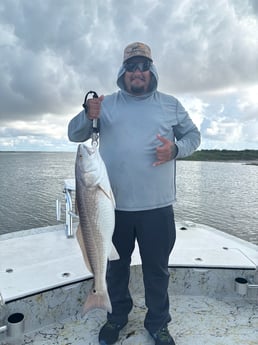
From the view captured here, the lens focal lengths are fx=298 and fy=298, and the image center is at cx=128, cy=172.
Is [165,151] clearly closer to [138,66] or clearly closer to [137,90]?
[137,90]

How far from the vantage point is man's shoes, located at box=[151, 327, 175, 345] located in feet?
8.91

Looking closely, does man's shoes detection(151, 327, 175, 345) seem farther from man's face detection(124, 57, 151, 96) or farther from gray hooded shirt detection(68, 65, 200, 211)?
man's face detection(124, 57, 151, 96)

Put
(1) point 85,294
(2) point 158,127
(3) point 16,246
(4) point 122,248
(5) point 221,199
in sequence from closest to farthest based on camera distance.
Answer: (2) point 158,127, (4) point 122,248, (1) point 85,294, (3) point 16,246, (5) point 221,199

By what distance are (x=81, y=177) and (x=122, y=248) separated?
0.96 meters

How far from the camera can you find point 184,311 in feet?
11.1

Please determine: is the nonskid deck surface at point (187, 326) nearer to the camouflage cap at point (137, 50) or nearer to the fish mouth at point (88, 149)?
the fish mouth at point (88, 149)

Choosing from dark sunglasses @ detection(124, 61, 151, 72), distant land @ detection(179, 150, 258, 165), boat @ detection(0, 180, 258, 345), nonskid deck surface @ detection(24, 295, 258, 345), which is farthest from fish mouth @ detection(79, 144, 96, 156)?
distant land @ detection(179, 150, 258, 165)

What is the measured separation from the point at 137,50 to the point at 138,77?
0.24 m

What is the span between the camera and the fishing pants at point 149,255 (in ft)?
8.63

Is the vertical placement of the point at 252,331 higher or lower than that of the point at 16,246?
lower

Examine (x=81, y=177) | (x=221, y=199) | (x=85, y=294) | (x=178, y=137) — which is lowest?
(x=221, y=199)

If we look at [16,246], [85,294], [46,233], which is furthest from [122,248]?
[46,233]

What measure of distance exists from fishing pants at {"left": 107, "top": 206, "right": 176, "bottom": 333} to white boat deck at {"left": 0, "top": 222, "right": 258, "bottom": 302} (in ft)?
1.65

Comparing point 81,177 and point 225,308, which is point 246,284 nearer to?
point 225,308
